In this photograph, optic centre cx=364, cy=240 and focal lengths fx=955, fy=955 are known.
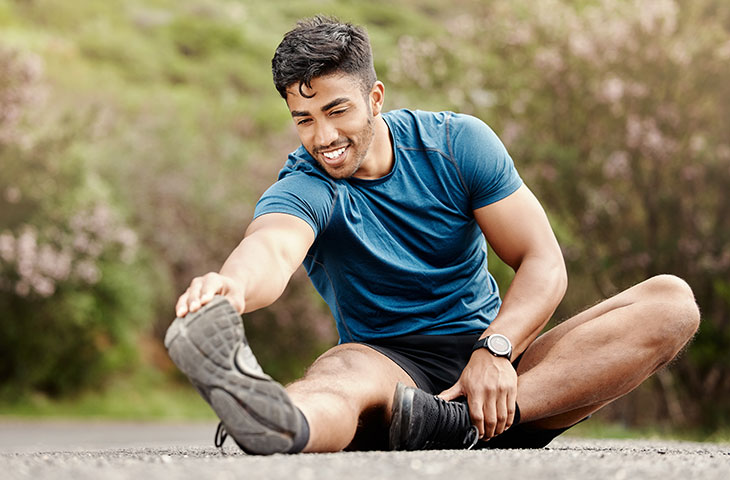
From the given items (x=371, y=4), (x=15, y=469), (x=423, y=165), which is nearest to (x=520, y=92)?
(x=423, y=165)

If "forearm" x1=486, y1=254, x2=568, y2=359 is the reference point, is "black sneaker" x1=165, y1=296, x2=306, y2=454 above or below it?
above

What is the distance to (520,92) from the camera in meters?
12.4

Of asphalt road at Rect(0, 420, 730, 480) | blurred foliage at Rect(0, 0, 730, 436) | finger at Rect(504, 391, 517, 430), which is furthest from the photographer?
blurred foliage at Rect(0, 0, 730, 436)

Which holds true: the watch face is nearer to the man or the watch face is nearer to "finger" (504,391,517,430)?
the man

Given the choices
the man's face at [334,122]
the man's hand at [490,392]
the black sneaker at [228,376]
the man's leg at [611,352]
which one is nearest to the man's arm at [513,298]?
the man's hand at [490,392]

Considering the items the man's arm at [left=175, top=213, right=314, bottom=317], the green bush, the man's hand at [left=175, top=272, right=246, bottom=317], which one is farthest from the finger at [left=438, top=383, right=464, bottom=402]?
the green bush

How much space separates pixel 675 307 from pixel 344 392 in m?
1.22

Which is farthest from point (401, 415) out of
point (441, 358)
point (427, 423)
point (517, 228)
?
point (517, 228)

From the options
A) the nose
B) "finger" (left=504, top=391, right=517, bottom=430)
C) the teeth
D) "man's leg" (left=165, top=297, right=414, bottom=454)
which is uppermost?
the nose

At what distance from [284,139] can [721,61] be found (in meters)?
8.34

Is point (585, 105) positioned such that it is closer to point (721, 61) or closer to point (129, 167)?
point (721, 61)

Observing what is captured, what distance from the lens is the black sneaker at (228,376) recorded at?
8.50 feet

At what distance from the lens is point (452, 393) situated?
3.25 meters

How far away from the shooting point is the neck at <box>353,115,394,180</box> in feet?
11.9
